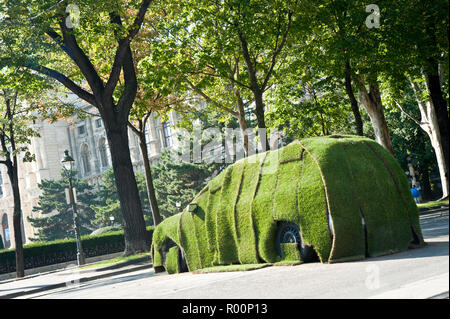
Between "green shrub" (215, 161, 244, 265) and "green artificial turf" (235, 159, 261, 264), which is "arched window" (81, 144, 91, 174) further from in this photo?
"green artificial turf" (235, 159, 261, 264)

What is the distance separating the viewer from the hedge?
115ft

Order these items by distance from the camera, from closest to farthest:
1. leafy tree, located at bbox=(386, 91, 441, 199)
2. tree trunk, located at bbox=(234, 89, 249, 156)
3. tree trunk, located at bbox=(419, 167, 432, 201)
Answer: tree trunk, located at bbox=(234, 89, 249, 156) → tree trunk, located at bbox=(419, 167, 432, 201) → leafy tree, located at bbox=(386, 91, 441, 199)

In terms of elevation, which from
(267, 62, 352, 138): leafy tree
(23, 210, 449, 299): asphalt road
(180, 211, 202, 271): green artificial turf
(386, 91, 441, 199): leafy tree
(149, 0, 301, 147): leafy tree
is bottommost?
(23, 210, 449, 299): asphalt road

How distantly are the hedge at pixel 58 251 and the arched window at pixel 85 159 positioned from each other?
55.6 meters

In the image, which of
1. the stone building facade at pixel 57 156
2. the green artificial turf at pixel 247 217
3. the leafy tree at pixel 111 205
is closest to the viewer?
the green artificial turf at pixel 247 217

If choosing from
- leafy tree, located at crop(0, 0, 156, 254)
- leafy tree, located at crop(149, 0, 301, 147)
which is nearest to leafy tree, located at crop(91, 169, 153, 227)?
leafy tree, located at crop(149, 0, 301, 147)

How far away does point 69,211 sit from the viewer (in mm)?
71000

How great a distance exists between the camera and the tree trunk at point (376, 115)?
24906 mm

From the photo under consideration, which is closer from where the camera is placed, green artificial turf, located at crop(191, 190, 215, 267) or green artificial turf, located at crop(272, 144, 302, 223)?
green artificial turf, located at crop(272, 144, 302, 223)

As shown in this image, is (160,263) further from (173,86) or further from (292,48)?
(292,48)

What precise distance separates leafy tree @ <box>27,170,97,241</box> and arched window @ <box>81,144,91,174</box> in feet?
64.6

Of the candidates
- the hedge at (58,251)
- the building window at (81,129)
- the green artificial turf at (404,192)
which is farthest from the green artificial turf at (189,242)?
the building window at (81,129)

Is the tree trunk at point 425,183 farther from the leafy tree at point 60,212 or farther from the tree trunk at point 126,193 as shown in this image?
the leafy tree at point 60,212
